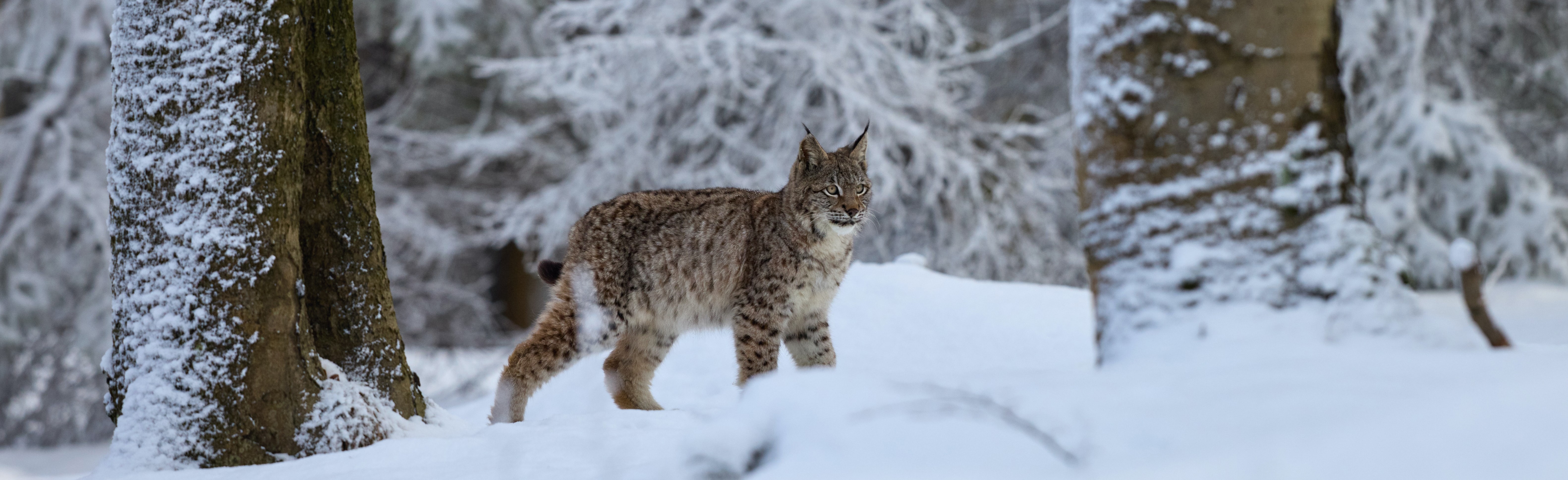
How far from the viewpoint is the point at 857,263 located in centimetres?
686

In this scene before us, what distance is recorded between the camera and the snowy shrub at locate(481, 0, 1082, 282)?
9.56 meters

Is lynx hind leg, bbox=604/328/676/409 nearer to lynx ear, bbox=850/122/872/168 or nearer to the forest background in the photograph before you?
lynx ear, bbox=850/122/872/168

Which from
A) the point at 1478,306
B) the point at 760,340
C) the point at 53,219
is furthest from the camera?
the point at 53,219

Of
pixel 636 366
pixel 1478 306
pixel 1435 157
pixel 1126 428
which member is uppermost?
A: pixel 1478 306

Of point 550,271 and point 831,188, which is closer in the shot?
point 831,188

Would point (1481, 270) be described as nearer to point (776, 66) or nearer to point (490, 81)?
point (776, 66)

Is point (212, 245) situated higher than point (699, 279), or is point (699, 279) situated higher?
point (212, 245)

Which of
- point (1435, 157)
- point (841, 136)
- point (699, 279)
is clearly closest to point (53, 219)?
point (841, 136)

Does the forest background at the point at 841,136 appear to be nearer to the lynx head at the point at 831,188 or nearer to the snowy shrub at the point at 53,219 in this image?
the snowy shrub at the point at 53,219

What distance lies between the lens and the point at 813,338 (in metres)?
4.57

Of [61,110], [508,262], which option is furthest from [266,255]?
[508,262]

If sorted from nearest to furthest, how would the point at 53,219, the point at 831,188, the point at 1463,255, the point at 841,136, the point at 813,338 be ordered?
the point at 1463,255 < the point at 831,188 < the point at 813,338 < the point at 841,136 < the point at 53,219

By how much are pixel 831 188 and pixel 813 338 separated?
2.03 feet

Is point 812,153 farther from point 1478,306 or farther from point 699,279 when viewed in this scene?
point 1478,306
